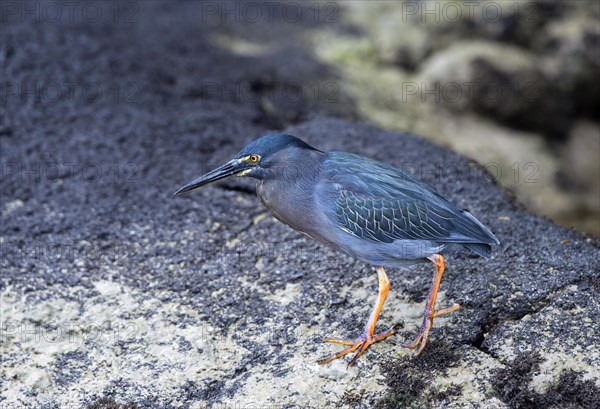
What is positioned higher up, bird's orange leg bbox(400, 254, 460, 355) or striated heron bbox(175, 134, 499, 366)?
striated heron bbox(175, 134, 499, 366)

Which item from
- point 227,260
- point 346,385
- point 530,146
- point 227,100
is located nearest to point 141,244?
point 227,260

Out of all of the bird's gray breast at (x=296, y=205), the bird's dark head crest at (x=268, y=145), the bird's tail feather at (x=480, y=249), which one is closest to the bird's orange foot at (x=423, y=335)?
the bird's tail feather at (x=480, y=249)

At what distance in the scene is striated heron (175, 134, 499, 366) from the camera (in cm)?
456

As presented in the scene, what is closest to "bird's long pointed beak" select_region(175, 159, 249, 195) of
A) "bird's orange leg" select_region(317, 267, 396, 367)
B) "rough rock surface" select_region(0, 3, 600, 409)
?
"rough rock surface" select_region(0, 3, 600, 409)

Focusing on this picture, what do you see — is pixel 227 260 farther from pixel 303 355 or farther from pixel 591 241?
pixel 591 241

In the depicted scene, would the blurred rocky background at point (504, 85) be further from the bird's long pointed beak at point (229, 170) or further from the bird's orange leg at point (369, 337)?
the bird's orange leg at point (369, 337)

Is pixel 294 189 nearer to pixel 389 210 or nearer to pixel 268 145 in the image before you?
pixel 268 145

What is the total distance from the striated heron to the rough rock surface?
0.30m

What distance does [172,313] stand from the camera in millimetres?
5047

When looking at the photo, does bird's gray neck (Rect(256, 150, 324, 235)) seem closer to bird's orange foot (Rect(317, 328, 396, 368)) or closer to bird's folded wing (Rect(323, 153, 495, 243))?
bird's folded wing (Rect(323, 153, 495, 243))

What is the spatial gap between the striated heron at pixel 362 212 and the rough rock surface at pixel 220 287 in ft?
0.99

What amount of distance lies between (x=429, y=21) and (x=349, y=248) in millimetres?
6473

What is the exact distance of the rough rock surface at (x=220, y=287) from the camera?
443 centimetres

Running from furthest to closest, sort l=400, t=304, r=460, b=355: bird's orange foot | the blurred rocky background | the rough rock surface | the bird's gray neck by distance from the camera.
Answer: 1. the blurred rocky background
2. the bird's gray neck
3. l=400, t=304, r=460, b=355: bird's orange foot
4. the rough rock surface
